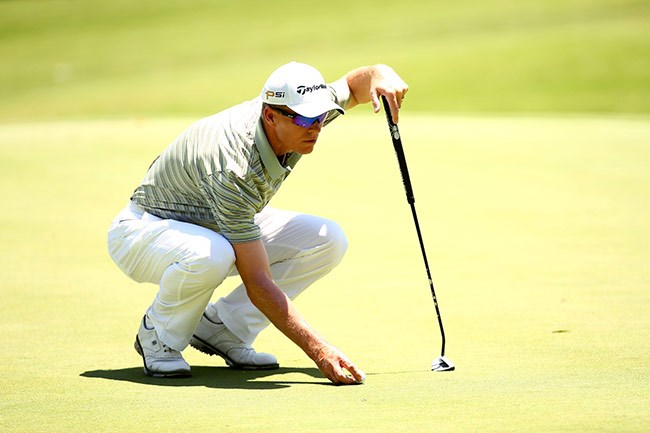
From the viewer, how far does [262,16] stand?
134 feet

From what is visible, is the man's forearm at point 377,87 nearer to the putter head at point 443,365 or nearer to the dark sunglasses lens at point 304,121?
the dark sunglasses lens at point 304,121

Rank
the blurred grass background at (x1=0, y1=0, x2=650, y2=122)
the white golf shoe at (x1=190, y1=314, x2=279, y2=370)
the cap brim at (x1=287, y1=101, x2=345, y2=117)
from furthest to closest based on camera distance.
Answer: the blurred grass background at (x1=0, y1=0, x2=650, y2=122) → the white golf shoe at (x1=190, y1=314, x2=279, y2=370) → the cap brim at (x1=287, y1=101, x2=345, y2=117)

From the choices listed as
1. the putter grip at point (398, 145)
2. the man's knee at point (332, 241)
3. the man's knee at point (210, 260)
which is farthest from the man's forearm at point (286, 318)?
the putter grip at point (398, 145)

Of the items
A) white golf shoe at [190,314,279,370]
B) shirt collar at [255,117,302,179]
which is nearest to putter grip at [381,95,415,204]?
shirt collar at [255,117,302,179]

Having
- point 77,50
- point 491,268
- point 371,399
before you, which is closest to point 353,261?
point 491,268

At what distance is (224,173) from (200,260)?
1.30ft

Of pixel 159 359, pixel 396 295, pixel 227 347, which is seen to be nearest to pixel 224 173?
pixel 159 359

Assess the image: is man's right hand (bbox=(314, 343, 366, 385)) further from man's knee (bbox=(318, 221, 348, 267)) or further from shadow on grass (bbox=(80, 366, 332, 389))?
man's knee (bbox=(318, 221, 348, 267))

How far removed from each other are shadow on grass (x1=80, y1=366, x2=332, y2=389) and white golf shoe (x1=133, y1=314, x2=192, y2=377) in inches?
1.2

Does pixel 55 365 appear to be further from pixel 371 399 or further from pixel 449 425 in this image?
pixel 449 425

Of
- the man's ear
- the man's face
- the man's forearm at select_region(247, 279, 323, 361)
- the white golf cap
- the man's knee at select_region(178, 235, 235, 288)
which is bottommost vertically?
the man's forearm at select_region(247, 279, 323, 361)

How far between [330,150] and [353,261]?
193 inches

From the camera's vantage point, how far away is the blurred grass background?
26672mm

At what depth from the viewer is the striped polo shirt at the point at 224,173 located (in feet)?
14.3
